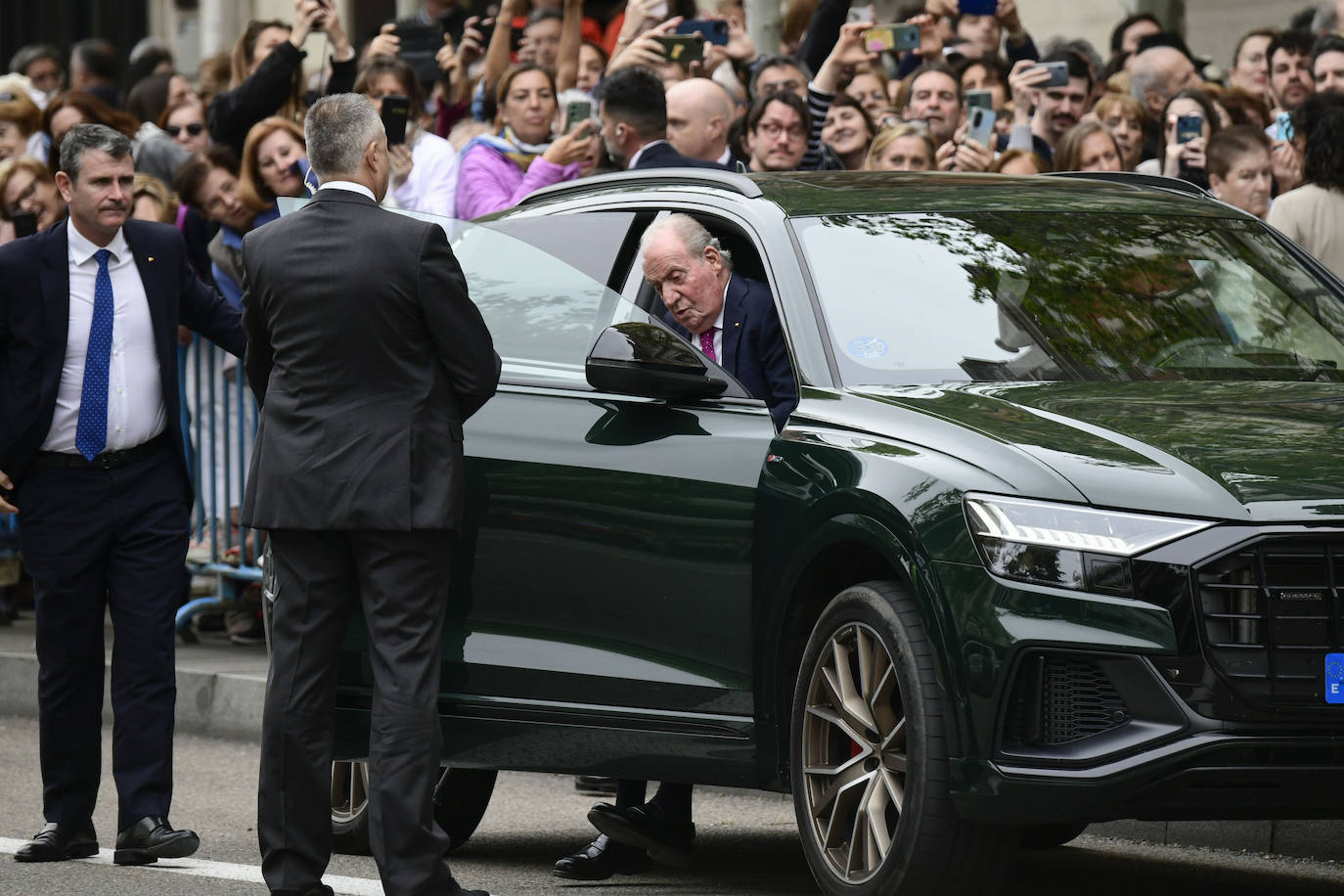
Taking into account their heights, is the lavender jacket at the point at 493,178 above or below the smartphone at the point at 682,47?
below

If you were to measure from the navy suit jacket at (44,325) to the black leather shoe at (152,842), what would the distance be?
1.13 m

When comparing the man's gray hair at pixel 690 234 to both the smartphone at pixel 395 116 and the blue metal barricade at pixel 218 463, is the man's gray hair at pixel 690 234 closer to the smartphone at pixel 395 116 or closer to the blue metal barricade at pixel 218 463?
the smartphone at pixel 395 116

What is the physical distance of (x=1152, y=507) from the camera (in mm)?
5598

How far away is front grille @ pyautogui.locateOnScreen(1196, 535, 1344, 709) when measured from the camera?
5535 millimetres

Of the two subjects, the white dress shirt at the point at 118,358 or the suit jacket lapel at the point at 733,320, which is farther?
the white dress shirt at the point at 118,358

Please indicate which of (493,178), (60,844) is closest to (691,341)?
(60,844)

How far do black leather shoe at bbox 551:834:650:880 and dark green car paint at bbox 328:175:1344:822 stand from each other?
475 mm

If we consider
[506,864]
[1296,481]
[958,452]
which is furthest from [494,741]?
[1296,481]

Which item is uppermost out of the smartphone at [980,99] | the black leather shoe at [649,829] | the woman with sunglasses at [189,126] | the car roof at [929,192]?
the car roof at [929,192]

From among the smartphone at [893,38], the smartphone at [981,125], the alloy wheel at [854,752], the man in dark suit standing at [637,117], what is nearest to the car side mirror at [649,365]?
the alloy wheel at [854,752]

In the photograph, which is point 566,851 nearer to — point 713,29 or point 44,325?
point 44,325

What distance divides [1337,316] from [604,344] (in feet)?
6.89

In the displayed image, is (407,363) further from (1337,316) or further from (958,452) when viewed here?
(1337,316)

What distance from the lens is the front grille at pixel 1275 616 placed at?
5.54 meters
